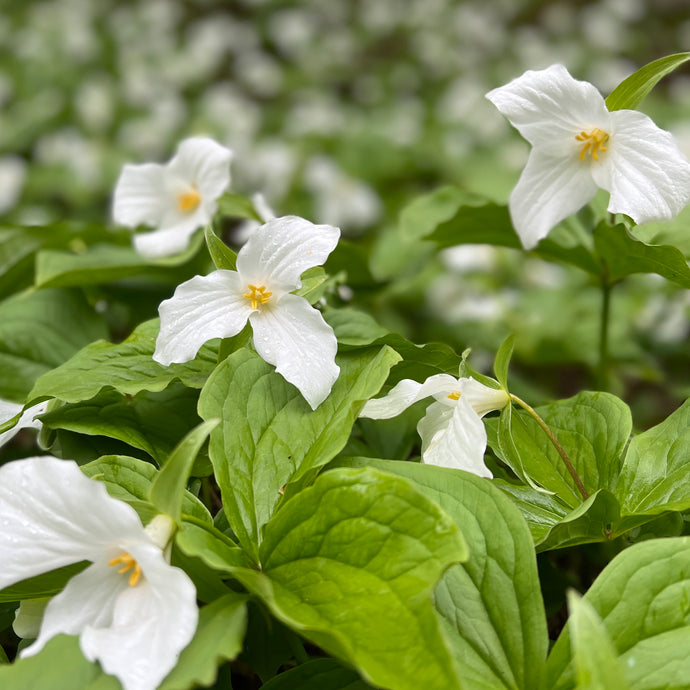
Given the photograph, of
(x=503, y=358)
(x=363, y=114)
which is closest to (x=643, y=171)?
(x=503, y=358)

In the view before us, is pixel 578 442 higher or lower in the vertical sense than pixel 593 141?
lower

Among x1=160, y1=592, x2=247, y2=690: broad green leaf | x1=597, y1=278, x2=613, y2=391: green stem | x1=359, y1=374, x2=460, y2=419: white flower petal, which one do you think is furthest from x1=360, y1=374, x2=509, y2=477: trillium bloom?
x1=597, y1=278, x2=613, y2=391: green stem

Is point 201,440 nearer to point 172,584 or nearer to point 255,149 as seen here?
point 172,584

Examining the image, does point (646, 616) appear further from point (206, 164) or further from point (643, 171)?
point (206, 164)

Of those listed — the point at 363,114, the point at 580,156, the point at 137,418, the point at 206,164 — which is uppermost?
the point at 580,156

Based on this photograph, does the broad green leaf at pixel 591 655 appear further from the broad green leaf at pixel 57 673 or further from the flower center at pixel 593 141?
the flower center at pixel 593 141

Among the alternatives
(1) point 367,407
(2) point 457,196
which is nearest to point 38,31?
(2) point 457,196
